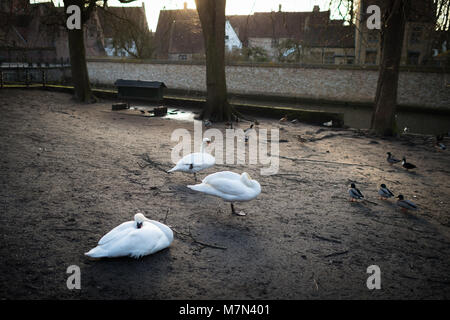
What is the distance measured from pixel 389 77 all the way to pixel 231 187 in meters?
10.2

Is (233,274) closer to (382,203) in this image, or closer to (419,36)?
(382,203)

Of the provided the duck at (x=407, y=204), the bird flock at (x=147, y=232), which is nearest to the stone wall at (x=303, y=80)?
the duck at (x=407, y=204)

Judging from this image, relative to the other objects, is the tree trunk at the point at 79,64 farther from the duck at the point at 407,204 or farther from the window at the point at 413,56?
the window at the point at 413,56

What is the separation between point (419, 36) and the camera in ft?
129

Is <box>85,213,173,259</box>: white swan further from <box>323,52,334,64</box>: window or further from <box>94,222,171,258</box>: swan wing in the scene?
<box>323,52,334,64</box>: window

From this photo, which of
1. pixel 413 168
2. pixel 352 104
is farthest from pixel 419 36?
pixel 413 168

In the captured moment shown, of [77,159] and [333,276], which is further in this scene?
[77,159]

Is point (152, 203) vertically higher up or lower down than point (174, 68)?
lower down

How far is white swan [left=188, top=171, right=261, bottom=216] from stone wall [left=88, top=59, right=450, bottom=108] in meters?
25.4

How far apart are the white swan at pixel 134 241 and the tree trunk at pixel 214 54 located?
11515mm

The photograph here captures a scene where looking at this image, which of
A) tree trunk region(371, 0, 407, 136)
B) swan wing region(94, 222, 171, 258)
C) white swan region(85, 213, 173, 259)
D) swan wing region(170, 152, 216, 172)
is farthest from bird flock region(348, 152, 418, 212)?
tree trunk region(371, 0, 407, 136)
